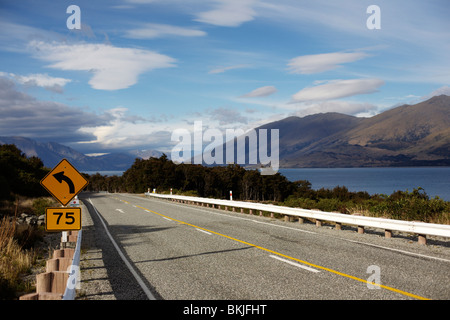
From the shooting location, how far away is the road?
6727 mm

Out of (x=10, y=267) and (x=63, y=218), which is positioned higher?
(x=63, y=218)

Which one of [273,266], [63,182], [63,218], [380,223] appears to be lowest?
[273,266]

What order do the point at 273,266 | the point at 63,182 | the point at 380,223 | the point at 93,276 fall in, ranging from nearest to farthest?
the point at 93,276, the point at 273,266, the point at 63,182, the point at 380,223

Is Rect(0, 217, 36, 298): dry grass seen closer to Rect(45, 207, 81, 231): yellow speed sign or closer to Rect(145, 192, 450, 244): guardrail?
Rect(45, 207, 81, 231): yellow speed sign

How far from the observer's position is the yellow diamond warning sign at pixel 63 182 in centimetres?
939

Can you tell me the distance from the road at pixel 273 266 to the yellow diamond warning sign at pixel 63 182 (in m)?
2.11

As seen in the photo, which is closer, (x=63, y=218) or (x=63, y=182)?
(x=63, y=218)

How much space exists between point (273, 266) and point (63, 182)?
5635mm

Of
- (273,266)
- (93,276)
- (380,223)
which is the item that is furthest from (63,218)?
(380,223)

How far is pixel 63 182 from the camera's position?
959 cm

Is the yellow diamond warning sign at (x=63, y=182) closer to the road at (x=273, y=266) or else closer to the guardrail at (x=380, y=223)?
the road at (x=273, y=266)

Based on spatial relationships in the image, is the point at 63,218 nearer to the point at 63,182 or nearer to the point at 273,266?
the point at 63,182

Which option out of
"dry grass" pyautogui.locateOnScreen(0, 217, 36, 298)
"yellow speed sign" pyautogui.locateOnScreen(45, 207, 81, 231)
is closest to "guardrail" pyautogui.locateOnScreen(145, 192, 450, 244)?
"yellow speed sign" pyautogui.locateOnScreen(45, 207, 81, 231)
